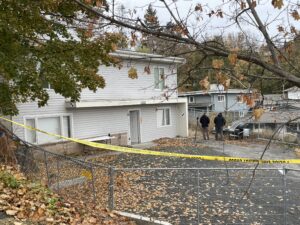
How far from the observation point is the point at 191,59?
3729mm

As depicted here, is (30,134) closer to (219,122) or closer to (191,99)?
(219,122)

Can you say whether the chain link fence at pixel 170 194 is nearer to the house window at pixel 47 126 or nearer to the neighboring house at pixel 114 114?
the neighboring house at pixel 114 114

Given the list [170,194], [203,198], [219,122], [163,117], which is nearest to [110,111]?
[163,117]

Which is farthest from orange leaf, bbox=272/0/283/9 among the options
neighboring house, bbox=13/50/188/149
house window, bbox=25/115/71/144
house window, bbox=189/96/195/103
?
house window, bbox=189/96/195/103

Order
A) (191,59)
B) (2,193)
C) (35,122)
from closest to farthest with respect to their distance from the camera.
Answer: (191,59)
(2,193)
(35,122)

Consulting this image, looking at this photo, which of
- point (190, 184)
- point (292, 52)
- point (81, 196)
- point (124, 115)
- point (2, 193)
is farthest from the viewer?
point (124, 115)

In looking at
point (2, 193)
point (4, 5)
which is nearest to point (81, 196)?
point (2, 193)

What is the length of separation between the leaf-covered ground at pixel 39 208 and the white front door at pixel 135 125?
16541 mm

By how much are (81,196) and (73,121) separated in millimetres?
12392

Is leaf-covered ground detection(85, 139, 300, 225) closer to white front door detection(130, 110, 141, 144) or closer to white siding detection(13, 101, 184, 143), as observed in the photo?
white siding detection(13, 101, 184, 143)

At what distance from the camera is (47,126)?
1858 cm

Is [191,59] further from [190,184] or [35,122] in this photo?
[35,122]

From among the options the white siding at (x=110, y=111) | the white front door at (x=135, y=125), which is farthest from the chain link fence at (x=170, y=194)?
the white front door at (x=135, y=125)

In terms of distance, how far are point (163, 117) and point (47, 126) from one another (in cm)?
964
